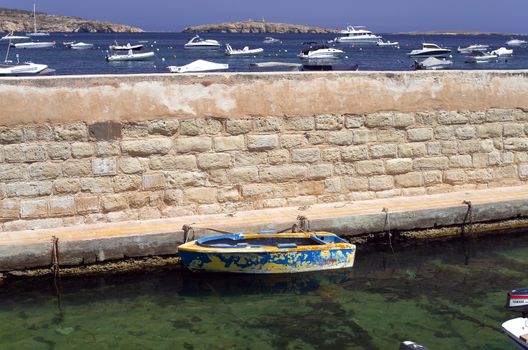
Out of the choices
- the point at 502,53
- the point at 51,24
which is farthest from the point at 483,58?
the point at 51,24

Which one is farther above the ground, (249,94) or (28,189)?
(249,94)

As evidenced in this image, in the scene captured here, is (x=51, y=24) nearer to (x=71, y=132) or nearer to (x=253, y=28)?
(x=253, y=28)

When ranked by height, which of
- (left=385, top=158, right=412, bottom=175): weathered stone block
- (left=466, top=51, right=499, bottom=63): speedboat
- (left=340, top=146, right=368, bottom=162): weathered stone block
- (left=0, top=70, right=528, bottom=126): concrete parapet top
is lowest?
(left=466, top=51, right=499, bottom=63): speedboat

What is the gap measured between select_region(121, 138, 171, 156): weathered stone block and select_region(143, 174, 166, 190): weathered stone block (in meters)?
0.28

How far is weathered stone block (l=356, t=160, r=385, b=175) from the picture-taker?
31.6ft

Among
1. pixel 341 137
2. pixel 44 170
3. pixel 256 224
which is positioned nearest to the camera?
pixel 44 170

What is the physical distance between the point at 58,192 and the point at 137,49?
224ft

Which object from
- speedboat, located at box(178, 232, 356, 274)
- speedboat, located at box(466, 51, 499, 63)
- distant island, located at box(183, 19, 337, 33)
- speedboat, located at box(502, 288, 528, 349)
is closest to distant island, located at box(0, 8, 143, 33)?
distant island, located at box(183, 19, 337, 33)

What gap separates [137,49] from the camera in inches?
2938

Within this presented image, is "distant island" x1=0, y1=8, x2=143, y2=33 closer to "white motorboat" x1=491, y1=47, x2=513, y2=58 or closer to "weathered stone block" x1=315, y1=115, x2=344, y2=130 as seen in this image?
"white motorboat" x1=491, y1=47, x2=513, y2=58

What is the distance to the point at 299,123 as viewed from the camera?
30.3 ft

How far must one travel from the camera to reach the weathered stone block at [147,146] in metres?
8.59

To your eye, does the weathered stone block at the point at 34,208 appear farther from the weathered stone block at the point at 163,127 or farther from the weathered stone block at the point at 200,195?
the weathered stone block at the point at 200,195

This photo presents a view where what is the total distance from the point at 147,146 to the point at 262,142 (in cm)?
147
